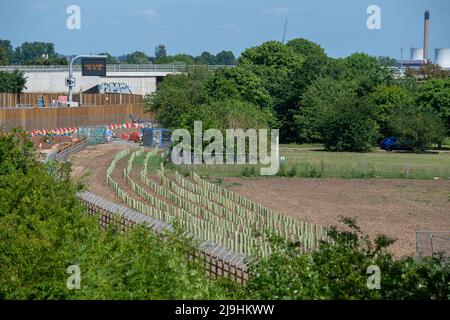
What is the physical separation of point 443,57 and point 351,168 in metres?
121

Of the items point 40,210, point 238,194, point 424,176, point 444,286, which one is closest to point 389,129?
point 424,176

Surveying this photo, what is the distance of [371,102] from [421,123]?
7.02 meters

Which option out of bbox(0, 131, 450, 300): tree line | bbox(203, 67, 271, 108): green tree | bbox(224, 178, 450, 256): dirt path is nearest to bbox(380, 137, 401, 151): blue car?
bbox(203, 67, 271, 108): green tree

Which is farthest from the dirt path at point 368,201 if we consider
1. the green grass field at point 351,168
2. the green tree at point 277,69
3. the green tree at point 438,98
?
the green tree at point 277,69

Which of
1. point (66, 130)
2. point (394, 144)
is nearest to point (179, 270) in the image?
point (66, 130)

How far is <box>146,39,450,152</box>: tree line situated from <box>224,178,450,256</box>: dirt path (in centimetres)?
1509

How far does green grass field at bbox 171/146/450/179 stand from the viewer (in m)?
62.7

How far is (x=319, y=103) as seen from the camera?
3676 inches

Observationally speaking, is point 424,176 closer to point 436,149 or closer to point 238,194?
point 238,194

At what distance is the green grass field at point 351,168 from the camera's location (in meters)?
62.7

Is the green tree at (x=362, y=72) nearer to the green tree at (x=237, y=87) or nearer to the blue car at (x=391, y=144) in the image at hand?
the green tree at (x=237, y=87)

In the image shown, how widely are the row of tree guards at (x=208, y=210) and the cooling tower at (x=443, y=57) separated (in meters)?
126

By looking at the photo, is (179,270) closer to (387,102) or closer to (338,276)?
(338,276)

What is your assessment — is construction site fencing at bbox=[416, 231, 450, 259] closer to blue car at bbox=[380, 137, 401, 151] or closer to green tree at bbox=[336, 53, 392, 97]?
blue car at bbox=[380, 137, 401, 151]
